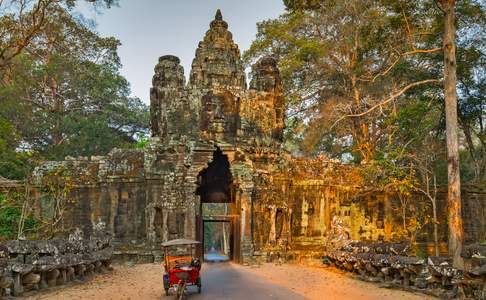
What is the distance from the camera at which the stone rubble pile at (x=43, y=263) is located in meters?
9.21

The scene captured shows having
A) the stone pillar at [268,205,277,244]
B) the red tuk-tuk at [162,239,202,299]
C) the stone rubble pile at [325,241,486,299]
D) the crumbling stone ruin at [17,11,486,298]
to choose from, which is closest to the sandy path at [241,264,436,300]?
the stone rubble pile at [325,241,486,299]

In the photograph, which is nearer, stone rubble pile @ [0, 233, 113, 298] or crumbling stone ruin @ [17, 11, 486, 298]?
stone rubble pile @ [0, 233, 113, 298]

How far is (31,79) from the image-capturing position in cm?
2889

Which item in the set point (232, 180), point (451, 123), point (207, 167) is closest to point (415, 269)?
point (451, 123)

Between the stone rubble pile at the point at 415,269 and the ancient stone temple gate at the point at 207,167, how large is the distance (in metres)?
4.16

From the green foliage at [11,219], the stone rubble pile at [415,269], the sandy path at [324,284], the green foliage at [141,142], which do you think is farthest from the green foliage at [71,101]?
the stone rubble pile at [415,269]

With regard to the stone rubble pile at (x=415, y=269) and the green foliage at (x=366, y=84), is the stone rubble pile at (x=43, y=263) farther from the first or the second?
the green foliage at (x=366, y=84)

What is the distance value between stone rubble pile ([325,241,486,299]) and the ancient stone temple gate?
13.7ft

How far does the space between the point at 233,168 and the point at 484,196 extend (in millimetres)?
12476

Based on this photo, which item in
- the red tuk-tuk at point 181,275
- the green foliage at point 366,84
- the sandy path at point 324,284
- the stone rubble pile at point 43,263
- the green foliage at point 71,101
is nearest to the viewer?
the stone rubble pile at point 43,263

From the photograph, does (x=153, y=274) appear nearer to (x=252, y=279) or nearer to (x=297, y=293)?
(x=252, y=279)

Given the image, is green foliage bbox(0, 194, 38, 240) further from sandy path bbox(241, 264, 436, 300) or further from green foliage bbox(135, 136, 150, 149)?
green foliage bbox(135, 136, 150, 149)

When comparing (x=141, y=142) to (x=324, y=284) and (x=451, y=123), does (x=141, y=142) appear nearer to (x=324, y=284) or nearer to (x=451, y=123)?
(x=324, y=284)

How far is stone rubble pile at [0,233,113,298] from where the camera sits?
363 inches
